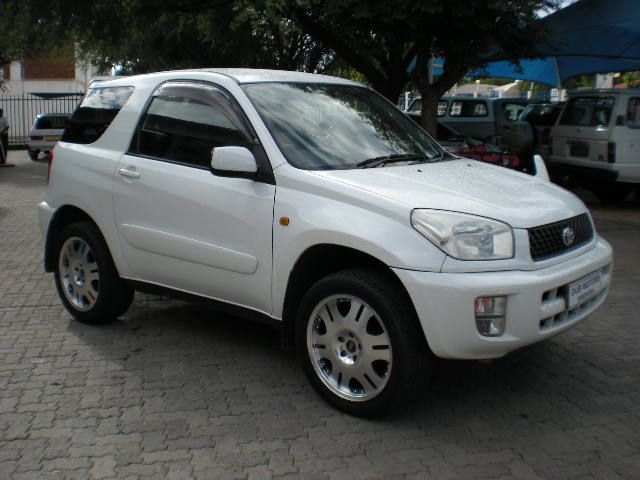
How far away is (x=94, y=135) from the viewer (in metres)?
5.69

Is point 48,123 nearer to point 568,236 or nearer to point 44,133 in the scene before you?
point 44,133

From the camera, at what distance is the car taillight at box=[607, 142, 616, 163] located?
12195 millimetres

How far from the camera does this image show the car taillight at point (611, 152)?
1220cm

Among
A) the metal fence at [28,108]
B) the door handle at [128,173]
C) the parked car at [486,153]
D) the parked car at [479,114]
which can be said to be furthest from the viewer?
the metal fence at [28,108]

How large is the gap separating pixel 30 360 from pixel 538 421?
3.14m

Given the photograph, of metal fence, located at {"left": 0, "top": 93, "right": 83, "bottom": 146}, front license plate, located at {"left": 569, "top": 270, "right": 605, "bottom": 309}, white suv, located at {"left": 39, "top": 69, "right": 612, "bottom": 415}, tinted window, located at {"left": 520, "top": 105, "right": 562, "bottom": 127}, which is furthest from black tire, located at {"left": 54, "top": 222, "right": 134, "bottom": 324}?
metal fence, located at {"left": 0, "top": 93, "right": 83, "bottom": 146}

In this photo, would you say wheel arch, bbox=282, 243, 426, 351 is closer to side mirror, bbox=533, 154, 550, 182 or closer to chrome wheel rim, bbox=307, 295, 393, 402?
chrome wheel rim, bbox=307, 295, 393, 402

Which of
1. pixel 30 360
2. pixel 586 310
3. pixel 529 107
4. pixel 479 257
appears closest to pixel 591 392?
pixel 586 310

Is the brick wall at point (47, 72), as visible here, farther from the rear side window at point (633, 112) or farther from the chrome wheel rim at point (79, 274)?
the chrome wheel rim at point (79, 274)

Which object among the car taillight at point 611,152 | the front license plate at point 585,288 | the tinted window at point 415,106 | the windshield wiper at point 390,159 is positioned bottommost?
the front license plate at point 585,288

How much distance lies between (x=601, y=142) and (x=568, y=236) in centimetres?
889

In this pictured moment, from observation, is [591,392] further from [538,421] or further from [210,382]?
[210,382]

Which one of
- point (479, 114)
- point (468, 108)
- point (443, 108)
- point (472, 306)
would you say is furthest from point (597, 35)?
point (472, 306)

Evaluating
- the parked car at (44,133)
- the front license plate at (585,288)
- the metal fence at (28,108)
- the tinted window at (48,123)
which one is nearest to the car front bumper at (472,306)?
the front license plate at (585,288)
